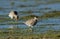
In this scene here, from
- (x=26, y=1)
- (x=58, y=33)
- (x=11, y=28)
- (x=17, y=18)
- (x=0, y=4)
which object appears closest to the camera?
(x=58, y=33)

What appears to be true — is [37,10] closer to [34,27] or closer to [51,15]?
[51,15]

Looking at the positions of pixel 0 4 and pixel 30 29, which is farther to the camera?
pixel 0 4

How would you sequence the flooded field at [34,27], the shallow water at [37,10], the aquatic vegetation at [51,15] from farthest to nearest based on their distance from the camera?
the aquatic vegetation at [51,15] < the shallow water at [37,10] < the flooded field at [34,27]

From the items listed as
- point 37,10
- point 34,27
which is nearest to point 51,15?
point 37,10

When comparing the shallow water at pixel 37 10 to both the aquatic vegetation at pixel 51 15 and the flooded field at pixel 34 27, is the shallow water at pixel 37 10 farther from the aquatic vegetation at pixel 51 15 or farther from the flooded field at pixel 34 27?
the aquatic vegetation at pixel 51 15

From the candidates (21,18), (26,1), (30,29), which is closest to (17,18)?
(21,18)

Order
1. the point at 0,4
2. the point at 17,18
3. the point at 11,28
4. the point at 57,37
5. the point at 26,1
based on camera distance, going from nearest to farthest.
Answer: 1. the point at 57,37
2. the point at 11,28
3. the point at 17,18
4. the point at 0,4
5. the point at 26,1

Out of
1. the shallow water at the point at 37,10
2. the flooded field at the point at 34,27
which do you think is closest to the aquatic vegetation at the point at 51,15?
the flooded field at the point at 34,27

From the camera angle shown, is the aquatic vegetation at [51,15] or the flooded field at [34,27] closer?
the flooded field at [34,27]

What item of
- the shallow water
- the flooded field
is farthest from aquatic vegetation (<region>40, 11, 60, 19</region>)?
the shallow water

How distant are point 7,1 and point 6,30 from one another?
1315 cm

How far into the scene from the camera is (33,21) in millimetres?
16266

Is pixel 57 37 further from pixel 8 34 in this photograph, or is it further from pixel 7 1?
pixel 7 1

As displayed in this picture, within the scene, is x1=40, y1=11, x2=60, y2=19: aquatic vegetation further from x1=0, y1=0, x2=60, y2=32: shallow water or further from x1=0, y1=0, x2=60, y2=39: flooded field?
x1=0, y1=0, x2=60, y2=32: shallow water
